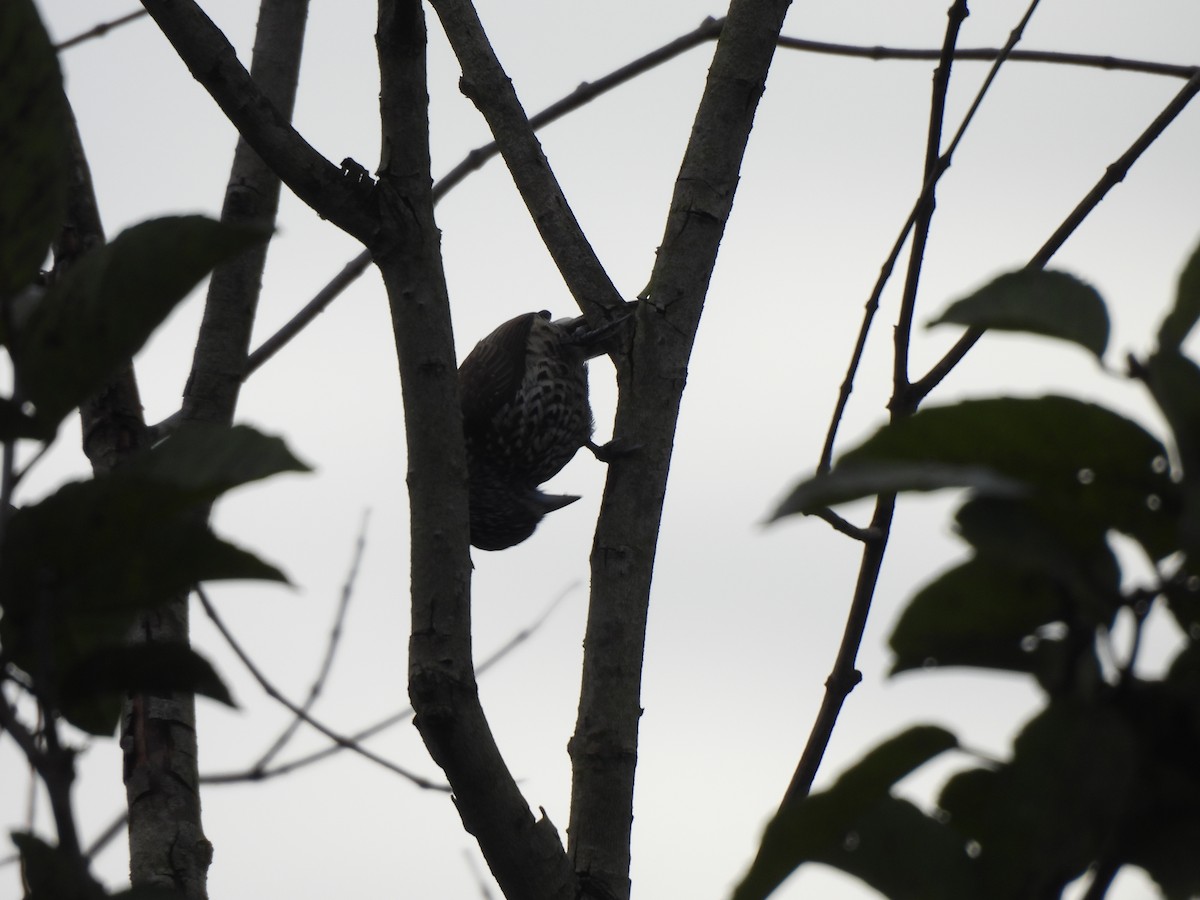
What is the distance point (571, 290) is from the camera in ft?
9.87

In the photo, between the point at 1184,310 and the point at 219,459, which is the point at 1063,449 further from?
the point at 219,459

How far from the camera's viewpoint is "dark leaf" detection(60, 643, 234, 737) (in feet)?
3.21

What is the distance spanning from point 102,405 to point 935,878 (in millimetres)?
1975

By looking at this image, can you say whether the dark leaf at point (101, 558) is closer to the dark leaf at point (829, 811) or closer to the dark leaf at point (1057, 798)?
the dark leaf at point (829, 811)

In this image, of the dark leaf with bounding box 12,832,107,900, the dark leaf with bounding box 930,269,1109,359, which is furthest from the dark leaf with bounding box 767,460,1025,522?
the dark leaf with bounding box 12,832,107,900

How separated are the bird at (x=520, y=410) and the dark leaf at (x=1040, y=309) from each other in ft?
13.3

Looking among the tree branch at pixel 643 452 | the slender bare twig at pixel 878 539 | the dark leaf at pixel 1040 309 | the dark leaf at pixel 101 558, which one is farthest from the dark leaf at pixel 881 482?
the tree branch at pixel 643 452

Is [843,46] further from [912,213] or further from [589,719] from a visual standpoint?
[589,719]

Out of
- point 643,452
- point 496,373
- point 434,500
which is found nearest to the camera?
point 434,500

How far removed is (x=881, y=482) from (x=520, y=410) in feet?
14.2

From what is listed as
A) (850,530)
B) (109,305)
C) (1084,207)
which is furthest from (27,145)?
(1084,207)

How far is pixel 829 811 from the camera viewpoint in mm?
919

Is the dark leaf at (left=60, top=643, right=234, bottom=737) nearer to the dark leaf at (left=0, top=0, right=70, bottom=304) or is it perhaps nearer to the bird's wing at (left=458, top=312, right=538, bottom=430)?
the dark leaf at (left=0, top=0, right=70, bottom=304)

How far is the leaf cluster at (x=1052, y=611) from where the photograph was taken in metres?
0.78
